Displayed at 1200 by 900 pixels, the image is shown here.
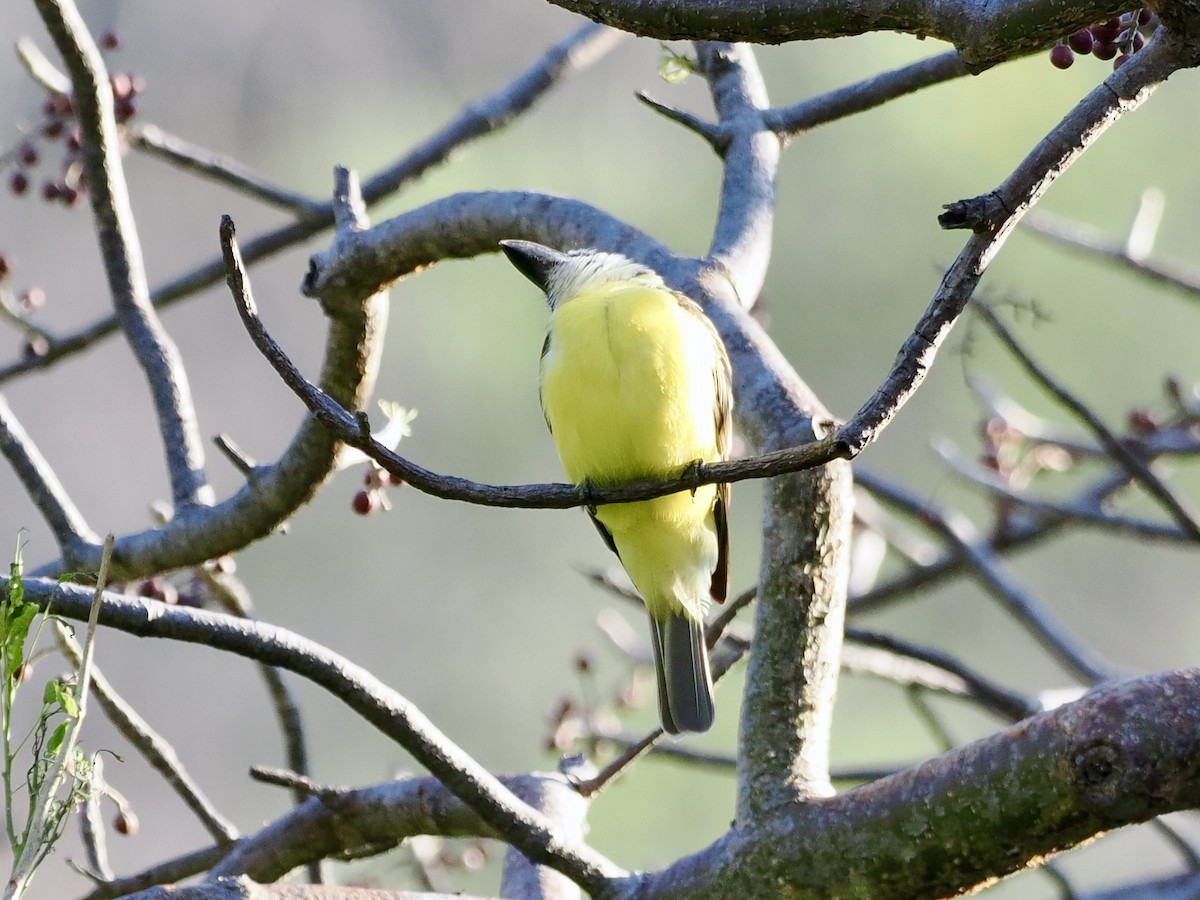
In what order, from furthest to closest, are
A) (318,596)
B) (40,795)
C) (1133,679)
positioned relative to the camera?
(318,596), (1133,679), (40,795)

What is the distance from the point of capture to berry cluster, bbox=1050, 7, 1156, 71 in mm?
2215

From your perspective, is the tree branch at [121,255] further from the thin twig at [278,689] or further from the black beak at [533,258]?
the black beak at [533,258]

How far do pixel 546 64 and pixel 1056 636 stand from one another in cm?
222

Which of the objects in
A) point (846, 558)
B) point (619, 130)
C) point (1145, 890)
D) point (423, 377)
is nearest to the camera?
point (846, 558)

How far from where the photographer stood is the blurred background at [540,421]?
43.5 feet

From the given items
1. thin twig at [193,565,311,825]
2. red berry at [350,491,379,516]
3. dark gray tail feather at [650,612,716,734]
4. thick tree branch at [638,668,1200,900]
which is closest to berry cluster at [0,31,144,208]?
thin twig at [193,565,311,825]

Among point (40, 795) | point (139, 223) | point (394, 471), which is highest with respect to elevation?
point (139, 223)

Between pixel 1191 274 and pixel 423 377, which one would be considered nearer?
pixel 1191 274

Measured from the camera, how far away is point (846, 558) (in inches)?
90.9

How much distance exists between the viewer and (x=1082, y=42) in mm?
2510

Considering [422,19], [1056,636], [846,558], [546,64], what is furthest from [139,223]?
[846,558]

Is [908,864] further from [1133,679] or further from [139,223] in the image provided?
[139,223]

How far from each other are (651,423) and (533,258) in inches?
26.5

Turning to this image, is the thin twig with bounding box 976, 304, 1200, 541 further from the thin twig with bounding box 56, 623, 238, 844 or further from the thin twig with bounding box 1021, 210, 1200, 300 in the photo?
the thin twig with bounding box 56, 623, 238, 844
